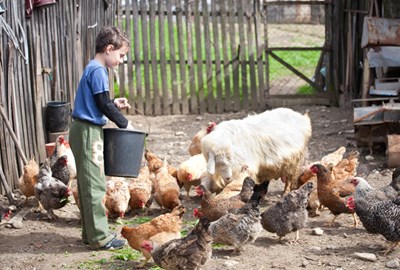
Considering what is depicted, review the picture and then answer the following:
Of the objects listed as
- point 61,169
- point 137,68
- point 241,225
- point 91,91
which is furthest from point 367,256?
point 137,68

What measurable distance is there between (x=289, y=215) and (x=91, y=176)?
209cm

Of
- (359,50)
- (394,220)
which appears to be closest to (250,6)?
(359,50)

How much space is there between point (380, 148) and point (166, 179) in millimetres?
4033

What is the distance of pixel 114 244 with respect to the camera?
751 centimetres

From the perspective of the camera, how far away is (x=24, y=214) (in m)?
8.64

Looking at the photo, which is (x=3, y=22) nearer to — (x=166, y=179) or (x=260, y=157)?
(x=166, y=179)

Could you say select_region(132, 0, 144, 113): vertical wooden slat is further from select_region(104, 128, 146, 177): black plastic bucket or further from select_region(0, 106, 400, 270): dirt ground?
select_region(104, 128, 146, 177): black plastic bucket

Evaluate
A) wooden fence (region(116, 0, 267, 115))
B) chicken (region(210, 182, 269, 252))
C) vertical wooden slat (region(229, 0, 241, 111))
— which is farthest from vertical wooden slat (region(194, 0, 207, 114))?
chicken (region(210, 182, 269, 252))

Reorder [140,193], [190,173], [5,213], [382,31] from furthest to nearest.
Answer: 1. [382,31]
2. [190,173]
3. [140,193]
4. [5,213]

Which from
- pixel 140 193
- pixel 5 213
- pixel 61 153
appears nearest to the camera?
pixel 5 213

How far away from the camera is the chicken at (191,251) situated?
6504mm

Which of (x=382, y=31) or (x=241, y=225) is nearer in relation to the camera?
(x=241, y=225)

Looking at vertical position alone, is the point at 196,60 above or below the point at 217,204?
above

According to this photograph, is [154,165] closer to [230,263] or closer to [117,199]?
[117,199]
